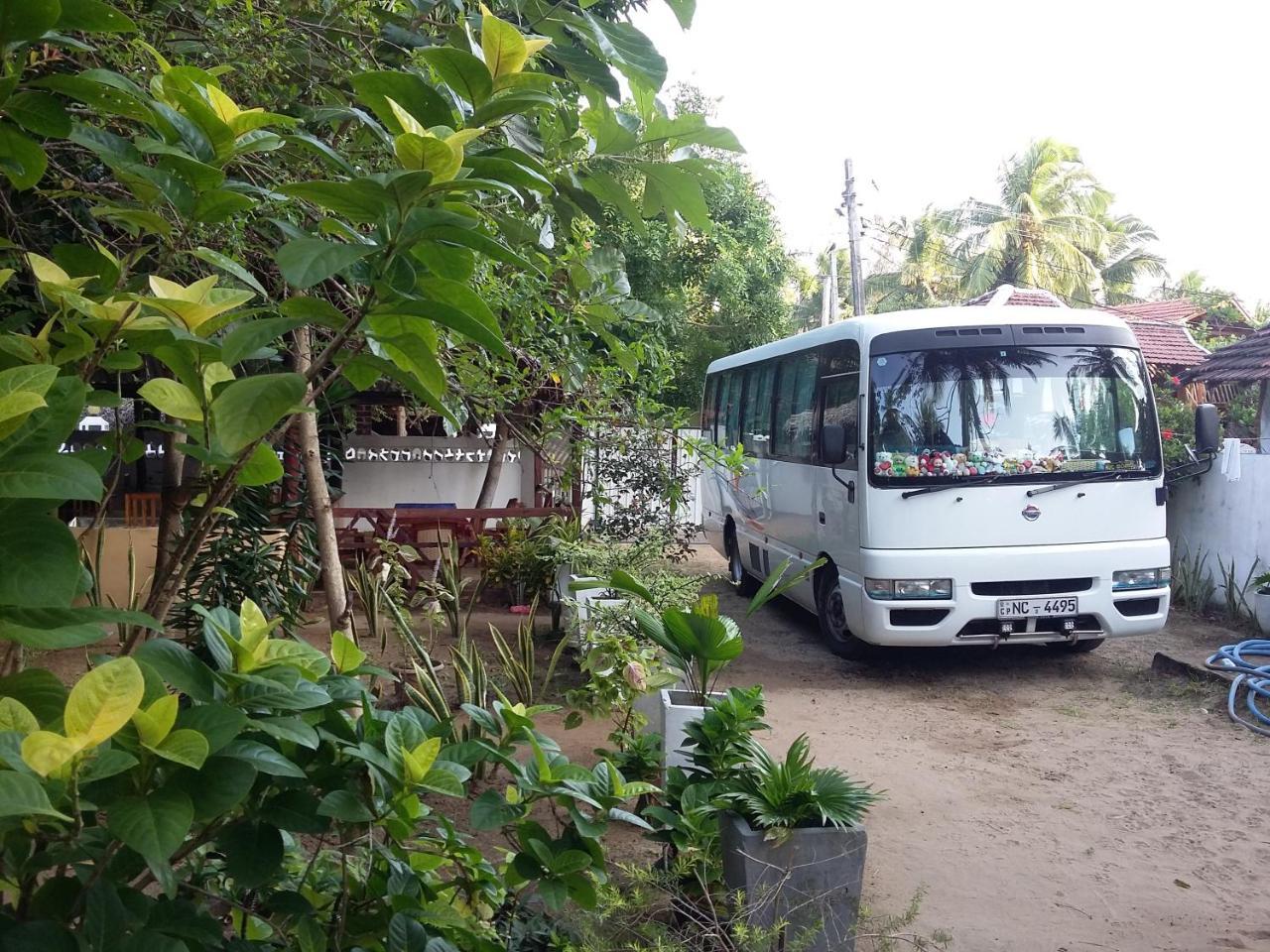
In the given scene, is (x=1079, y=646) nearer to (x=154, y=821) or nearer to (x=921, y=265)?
(x=154, y=821)

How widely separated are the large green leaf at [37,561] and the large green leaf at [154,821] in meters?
0.27

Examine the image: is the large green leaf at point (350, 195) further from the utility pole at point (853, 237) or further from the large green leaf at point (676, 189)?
the utility pole at point (853, 237)

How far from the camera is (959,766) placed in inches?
231

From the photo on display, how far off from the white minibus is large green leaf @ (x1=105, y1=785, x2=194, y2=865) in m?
6.52

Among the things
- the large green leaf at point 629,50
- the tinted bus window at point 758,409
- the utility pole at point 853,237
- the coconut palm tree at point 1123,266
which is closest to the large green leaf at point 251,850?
the large green leaf at point 629,50

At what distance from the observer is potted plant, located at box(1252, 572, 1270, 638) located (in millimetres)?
8844

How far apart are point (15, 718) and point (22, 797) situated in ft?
0.82

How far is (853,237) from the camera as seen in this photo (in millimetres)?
25641

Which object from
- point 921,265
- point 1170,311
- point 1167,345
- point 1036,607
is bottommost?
point 1036,607

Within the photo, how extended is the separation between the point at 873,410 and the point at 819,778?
4.47 meters

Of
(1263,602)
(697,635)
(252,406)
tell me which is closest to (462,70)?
(252,406)

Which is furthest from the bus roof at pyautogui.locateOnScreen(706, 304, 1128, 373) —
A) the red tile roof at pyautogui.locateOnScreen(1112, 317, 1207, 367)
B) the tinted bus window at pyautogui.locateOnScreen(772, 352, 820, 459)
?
the red tile roof at pyautogui.locateOnScreen(1112, 317, 1207, 367)

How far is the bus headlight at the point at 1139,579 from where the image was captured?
7.44 meters

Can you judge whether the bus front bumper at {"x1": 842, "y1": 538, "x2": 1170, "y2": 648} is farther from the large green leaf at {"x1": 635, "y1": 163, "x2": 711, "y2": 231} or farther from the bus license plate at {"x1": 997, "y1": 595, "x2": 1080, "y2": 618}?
the large green leaf at {"x1": 635, "y1": 163, "x2": 711, "y2": 231}
